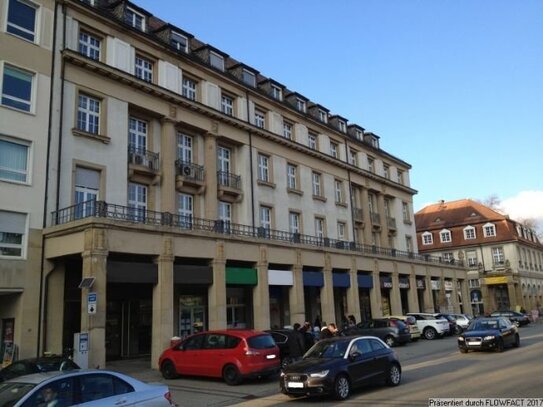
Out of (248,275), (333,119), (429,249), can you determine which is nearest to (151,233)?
(248,275)

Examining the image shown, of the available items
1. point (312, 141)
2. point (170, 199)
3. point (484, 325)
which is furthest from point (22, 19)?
point (484, 325)

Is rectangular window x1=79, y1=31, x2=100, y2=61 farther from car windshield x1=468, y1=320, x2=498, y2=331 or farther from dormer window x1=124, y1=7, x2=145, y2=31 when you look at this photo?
car windshield x1=468, y1=320, x2=498, y2=331

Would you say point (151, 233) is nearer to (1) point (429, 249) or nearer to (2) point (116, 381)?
(2) point (116, 381)

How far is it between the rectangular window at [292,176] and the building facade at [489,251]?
106ft

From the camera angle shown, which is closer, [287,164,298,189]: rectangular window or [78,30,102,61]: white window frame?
[78,30,102,61]: white window frame

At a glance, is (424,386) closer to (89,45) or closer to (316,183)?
(89,45)

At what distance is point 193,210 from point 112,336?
7922mm

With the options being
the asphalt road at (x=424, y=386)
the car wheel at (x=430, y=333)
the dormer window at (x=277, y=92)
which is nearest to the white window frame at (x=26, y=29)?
the asphalt road at (x=424, y=386)

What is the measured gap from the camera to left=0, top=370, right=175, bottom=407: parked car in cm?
745

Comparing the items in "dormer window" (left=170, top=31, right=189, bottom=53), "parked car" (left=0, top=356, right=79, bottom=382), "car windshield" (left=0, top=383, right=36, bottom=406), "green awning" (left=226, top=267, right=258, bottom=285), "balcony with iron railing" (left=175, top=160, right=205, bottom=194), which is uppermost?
"dormer window" (left=170, top=31, right=189, bottom=53)

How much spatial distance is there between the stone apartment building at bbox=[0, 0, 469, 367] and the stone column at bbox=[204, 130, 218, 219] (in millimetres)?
70

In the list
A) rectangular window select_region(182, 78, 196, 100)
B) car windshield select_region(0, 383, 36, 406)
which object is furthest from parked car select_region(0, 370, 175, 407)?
rectangular window select_region(182, 78, 196, 100)

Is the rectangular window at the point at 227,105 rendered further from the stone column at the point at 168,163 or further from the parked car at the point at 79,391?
the parked car at the point at 79,391

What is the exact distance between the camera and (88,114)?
952 inches
